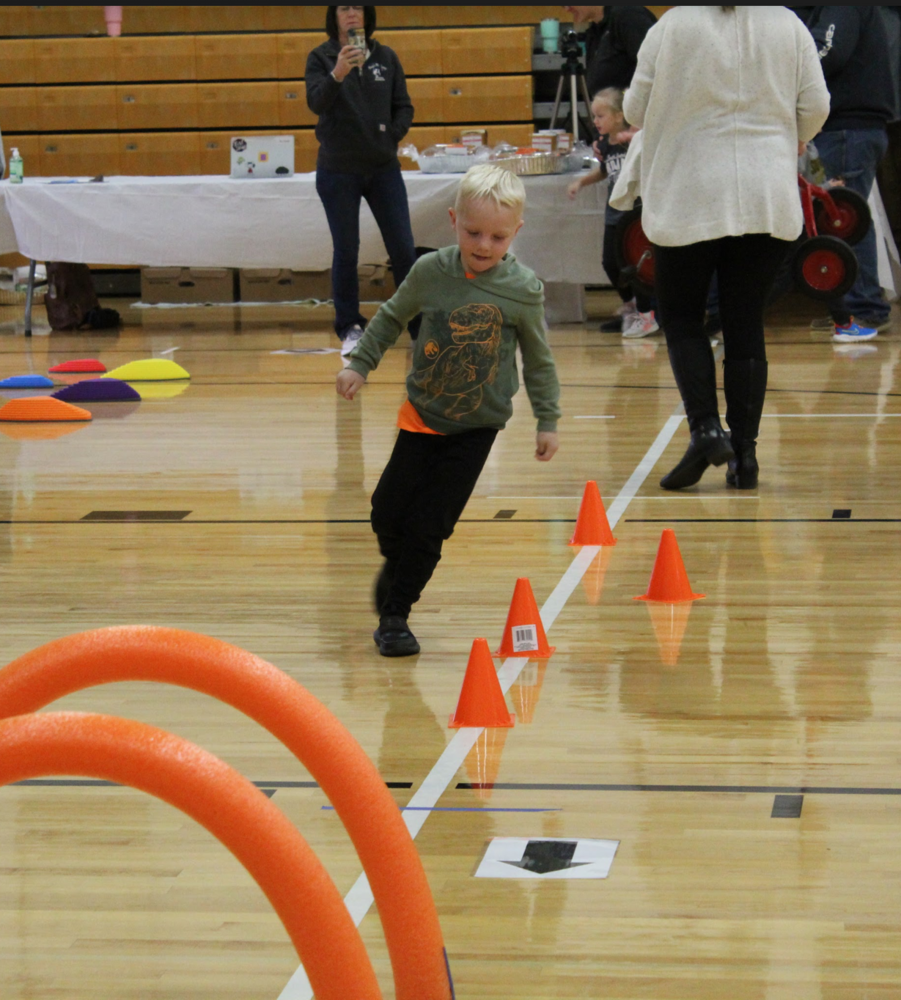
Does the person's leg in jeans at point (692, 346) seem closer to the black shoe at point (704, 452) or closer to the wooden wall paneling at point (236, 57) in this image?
the black shoe at point (704, 452)

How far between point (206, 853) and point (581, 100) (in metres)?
10.9

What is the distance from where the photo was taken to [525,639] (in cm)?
297

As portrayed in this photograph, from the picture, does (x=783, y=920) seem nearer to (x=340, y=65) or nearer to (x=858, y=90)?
(x=340, y=65)

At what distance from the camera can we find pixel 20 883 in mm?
1970

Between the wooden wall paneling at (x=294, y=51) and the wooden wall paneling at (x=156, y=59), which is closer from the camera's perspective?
the wooden wall paneling at (x=294, y=51)

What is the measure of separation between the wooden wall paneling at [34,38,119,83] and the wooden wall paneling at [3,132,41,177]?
1.67 ft

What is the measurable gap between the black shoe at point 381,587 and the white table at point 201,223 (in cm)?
594

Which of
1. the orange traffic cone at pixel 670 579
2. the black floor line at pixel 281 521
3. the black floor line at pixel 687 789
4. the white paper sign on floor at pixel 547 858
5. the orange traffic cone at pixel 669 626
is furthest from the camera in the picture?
the black floor line at pixel 281 521

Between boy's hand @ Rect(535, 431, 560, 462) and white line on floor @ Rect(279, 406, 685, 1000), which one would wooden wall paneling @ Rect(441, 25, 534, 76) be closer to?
white line on floor @ Rect(279, 406, 685, 1000)

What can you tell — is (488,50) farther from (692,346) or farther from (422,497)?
(422,497)

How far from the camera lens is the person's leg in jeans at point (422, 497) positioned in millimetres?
3000

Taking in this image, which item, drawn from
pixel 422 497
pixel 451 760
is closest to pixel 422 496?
pixel 422 497

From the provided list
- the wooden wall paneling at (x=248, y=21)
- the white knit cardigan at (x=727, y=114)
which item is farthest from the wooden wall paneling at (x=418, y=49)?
the white knit cardigan at (x=727, y=114)

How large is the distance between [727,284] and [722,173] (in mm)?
339
